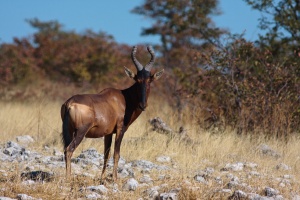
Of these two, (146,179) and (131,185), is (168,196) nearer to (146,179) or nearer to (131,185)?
(131,185)

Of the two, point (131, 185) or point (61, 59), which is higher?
point (61, 59)

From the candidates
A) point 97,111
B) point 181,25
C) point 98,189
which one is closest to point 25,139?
point 97,111

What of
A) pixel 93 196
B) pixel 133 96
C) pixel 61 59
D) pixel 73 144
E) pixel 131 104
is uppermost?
pixel 61 59

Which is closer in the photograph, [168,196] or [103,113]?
[168,196]

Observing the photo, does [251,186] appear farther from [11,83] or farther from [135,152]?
[11,83]

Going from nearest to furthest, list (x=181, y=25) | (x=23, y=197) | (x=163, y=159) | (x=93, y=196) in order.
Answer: (x=23, y=197) → (x=93, y=196) → (x=163, y=159) → (x=181, y=25)

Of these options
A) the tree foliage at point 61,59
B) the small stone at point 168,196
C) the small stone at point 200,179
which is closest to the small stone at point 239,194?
the small stone at point 168,196

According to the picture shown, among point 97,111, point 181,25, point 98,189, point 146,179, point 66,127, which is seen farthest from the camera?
point 181,25

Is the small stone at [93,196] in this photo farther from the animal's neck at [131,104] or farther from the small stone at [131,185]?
the animal's neck at [131,104]

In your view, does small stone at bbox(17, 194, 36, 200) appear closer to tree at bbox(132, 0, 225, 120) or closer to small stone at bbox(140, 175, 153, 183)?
small stone at bbox(140, 175, 153, 183)

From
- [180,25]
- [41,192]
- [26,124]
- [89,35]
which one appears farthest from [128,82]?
[41,192]

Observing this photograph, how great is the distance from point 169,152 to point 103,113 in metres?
3.56

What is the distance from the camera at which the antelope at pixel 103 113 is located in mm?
8617

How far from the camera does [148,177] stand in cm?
952
